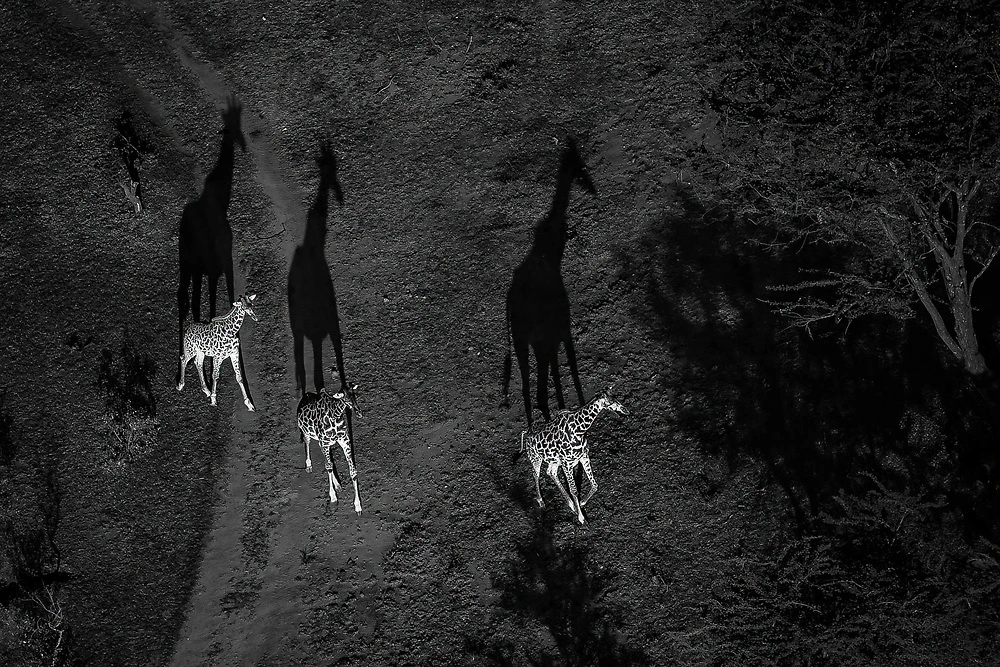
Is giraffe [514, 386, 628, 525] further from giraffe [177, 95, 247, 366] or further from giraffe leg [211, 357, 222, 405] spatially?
giraffe [177, 95, 247, 366]

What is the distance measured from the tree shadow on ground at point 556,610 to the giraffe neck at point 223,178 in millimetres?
14239

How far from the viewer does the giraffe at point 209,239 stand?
26094mm

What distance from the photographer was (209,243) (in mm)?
26641

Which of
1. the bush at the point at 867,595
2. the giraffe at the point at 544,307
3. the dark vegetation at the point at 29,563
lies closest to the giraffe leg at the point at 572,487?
the giraffe at the point at 544,307

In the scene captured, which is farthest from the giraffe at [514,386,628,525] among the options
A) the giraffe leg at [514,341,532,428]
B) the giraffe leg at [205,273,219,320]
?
the giraffe leg at [205,273,219,320]

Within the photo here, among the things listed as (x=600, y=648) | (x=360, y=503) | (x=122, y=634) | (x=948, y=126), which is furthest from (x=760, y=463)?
(x=122, y=634)

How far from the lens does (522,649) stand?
73.4 ft

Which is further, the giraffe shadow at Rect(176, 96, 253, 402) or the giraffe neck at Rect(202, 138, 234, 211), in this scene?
the giraffe neck at Rect(202, 138, 234, 211)

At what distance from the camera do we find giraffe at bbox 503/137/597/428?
80.2 feet

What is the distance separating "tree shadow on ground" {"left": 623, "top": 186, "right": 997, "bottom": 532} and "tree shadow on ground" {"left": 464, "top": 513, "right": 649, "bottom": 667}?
484cm

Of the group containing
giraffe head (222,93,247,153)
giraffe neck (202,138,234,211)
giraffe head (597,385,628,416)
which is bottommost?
giraffe head (597,385,628,416)

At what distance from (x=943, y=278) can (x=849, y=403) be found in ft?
13.8

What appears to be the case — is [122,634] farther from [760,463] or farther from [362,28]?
[362,28]

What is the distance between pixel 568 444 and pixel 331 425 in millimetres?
6221
